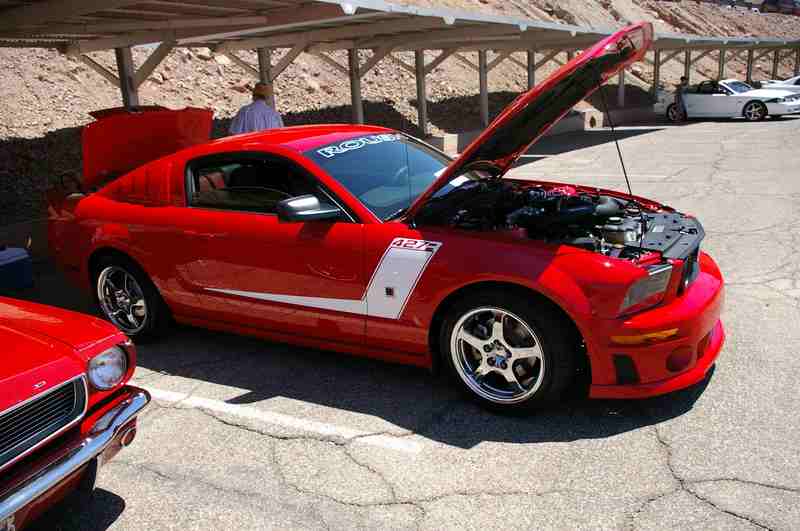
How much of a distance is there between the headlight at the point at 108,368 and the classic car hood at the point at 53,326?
7 centimetres

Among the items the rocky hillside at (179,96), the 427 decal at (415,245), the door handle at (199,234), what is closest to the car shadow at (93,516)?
the door handle at (199,234)

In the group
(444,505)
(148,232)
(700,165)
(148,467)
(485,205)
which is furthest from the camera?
(700,165)

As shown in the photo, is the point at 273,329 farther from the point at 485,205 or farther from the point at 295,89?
the point at 295,89

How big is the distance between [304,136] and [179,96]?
1439 cm

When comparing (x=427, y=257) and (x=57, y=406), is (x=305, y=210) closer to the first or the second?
(x=427, y=257)

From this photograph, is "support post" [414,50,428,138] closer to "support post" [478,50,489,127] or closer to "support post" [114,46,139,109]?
"support post" [478,50,489,127]

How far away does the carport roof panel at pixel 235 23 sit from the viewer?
821cm

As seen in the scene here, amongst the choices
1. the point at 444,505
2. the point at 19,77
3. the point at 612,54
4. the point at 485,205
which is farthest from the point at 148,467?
the point at 19,77

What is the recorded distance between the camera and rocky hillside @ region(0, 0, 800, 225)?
37.7 ft

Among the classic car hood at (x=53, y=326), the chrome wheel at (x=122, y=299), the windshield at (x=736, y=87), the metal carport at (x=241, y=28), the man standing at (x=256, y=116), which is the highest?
the metal carport at (x=241, y=28)

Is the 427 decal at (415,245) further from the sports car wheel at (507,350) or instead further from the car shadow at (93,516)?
the car shadow at (93,516)

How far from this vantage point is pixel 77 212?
207 inches

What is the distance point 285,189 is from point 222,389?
129 cm

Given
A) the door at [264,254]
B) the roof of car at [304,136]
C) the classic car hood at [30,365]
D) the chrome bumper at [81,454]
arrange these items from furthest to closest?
the roof of car at [304,136] < the door at [264,254] < the classic car hood at [30,365] < the chrome bumper at [81,454]
